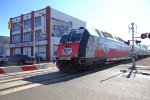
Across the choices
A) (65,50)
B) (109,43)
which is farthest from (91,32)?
(109,43)

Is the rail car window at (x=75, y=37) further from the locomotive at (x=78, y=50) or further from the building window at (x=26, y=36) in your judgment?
the building window at (x=26, y=36)

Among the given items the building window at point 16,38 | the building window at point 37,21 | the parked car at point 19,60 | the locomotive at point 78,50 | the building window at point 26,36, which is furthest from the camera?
the building window at point 16,38

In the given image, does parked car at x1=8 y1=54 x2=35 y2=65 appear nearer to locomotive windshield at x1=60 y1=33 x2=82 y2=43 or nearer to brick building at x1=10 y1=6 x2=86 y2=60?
locomotive windshield at x1=60 y1=33 x2=82 y2=43

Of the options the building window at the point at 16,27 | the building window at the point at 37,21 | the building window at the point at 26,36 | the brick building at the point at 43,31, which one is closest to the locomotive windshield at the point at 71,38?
the brick building at the point at 43,31

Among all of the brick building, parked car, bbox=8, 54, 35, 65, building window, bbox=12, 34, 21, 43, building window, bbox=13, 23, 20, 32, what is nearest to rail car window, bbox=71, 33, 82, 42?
parked car, bbox=8, 54, 35, 65

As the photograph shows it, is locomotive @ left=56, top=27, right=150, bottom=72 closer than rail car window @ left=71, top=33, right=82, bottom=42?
Yes

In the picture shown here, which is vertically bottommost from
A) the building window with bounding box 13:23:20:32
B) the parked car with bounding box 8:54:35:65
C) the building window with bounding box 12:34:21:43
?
the parked car with bounding box 8:54:35:65

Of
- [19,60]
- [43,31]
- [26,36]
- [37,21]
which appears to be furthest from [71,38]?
[26,36]

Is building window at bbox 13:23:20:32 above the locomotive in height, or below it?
above

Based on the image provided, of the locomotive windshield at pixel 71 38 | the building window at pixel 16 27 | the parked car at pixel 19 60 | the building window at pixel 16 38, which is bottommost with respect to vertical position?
the parked car at pixel 19 60

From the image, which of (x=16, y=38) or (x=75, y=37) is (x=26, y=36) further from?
(x=75, y=37)

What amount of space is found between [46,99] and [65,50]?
9240 millimetres

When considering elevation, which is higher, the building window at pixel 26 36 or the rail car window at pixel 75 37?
the building window at pixel 26 36

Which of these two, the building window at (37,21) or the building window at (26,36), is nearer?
the building window at (37,21)
